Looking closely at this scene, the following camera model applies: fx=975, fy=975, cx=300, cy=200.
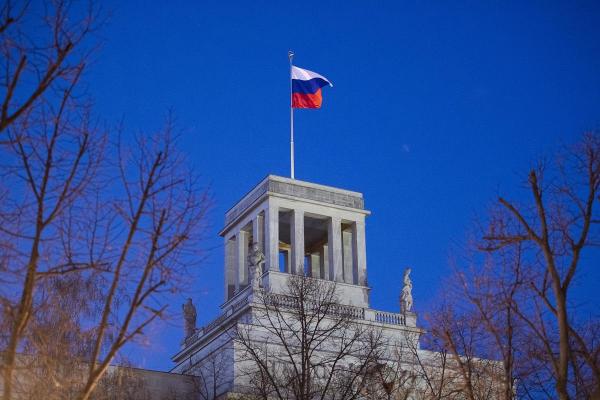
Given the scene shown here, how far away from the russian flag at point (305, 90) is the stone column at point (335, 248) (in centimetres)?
833

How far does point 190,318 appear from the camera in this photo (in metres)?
67.6

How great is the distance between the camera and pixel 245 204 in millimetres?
68500

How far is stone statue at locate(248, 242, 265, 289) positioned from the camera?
6074 cm

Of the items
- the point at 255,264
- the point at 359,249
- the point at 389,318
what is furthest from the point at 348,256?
the point at 255,264

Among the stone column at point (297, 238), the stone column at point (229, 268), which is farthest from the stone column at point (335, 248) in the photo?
the stone column at point (229, 268)

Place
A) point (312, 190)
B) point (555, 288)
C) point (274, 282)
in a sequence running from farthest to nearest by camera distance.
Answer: point (312, 190)
point (274, 282)
point (555, 288)

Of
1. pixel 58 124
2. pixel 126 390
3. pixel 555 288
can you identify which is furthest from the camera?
pixel 126 390

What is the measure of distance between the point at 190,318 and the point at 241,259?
5388 millimetres

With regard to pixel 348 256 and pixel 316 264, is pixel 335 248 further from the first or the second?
pixel 316 264

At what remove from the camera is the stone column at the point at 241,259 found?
6767 centimetres

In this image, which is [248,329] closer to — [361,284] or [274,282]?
[274,282]

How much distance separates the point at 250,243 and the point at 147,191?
177 feet

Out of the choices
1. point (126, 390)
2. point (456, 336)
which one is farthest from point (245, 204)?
point (456, 336)

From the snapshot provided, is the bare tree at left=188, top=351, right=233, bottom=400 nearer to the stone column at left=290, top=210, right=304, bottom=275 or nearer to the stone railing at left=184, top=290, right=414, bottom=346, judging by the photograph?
the stone railing at left=184, top=290, right=414, bottom=346
